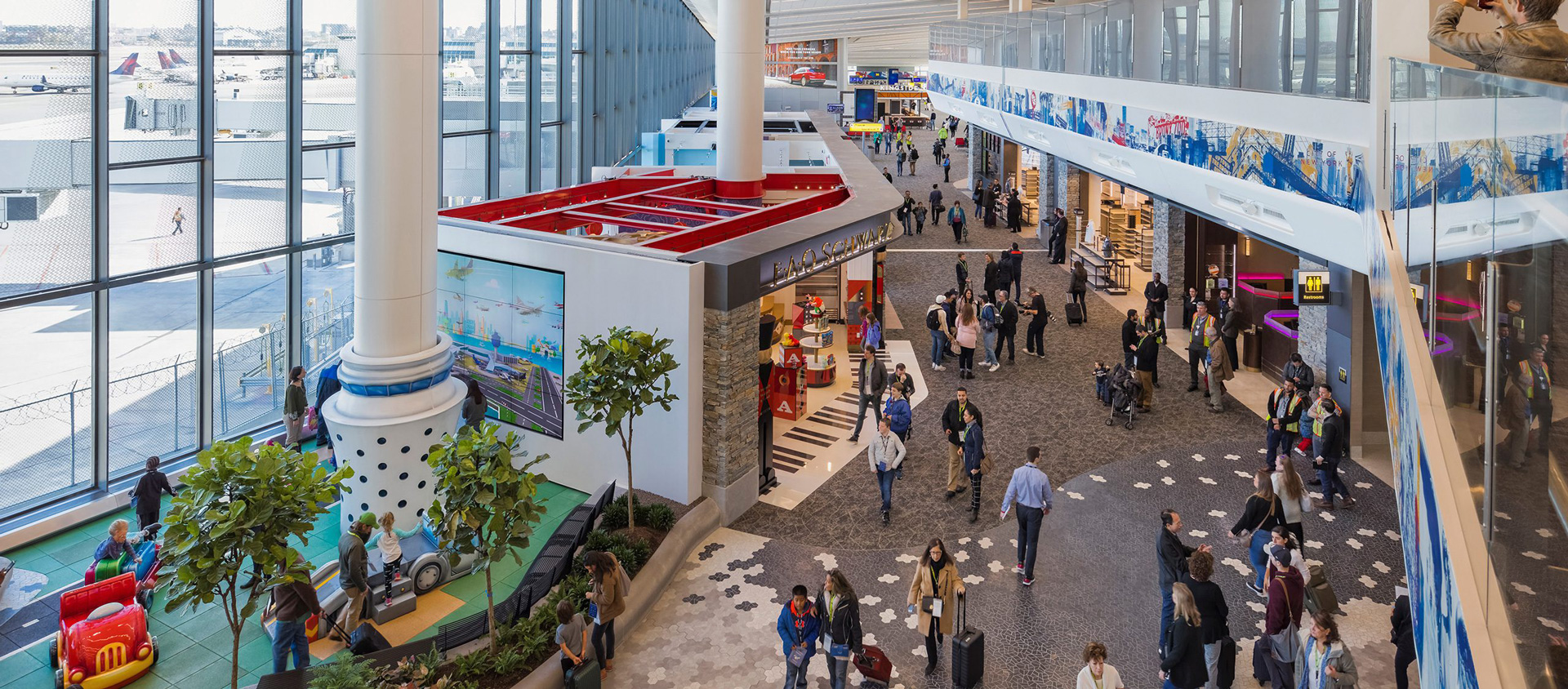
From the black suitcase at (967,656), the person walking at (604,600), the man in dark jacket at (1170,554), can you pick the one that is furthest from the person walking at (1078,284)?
the person walking at (604,600)

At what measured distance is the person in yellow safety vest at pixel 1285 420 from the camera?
11.9 meters

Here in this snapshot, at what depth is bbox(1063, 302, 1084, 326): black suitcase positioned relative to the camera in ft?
65.2

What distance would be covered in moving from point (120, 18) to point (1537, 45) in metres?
11.6

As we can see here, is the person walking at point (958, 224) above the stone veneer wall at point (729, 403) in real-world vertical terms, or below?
above

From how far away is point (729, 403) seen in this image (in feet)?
35.1

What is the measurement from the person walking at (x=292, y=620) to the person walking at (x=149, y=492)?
9.26ft

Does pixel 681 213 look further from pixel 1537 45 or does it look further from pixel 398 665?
pixel 1537 45

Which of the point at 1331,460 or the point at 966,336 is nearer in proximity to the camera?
the point at 1331,460

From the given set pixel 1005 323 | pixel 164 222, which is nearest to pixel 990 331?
pixel 1005 323

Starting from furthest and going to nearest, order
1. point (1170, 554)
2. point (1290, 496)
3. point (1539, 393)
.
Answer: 1. point (1290, 496)
2. point (1170, 554)
3. point (1539, 393)

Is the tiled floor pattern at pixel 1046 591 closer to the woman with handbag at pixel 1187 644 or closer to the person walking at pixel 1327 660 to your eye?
the woman with handbag at pixel 1187 644

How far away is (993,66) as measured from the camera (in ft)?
80.5

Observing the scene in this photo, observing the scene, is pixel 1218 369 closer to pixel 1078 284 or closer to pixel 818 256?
pixel 1078 284

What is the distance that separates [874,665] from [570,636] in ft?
7.41
